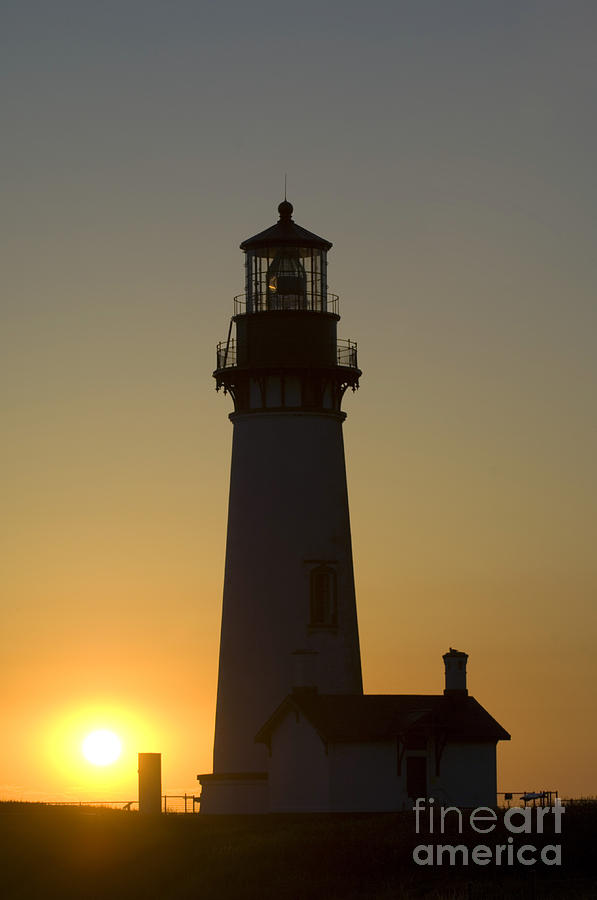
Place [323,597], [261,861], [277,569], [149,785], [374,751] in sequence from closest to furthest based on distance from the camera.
Result: [261,861], [374,751], [277,569], [323,597], [149,785]

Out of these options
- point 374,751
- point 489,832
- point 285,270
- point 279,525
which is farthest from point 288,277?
point 489,832

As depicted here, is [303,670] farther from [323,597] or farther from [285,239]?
[285,239]

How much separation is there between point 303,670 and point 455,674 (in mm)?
4496

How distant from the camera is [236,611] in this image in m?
69.5

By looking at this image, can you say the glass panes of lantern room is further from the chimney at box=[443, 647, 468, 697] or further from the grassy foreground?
the grassy foreground

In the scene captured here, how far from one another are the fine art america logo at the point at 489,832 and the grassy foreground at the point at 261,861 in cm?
29

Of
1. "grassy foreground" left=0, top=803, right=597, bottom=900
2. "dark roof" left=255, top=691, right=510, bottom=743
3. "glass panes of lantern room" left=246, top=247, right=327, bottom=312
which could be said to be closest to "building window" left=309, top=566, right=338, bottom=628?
"dark roof" left=255, top=691, right=510, bottom=743

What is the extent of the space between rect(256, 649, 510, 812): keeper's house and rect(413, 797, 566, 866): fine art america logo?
84 cm

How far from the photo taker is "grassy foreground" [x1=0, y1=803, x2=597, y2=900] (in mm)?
54031

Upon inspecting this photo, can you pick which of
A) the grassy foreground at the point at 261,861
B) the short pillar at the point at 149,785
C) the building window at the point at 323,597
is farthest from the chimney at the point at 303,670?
the short pillar at the point at 149,785

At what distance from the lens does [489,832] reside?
59438 millimetres

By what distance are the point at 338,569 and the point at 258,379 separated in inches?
236

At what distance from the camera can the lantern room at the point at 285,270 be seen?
70875mm

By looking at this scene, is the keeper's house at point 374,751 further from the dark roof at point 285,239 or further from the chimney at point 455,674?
the dark roof at point 285,239
